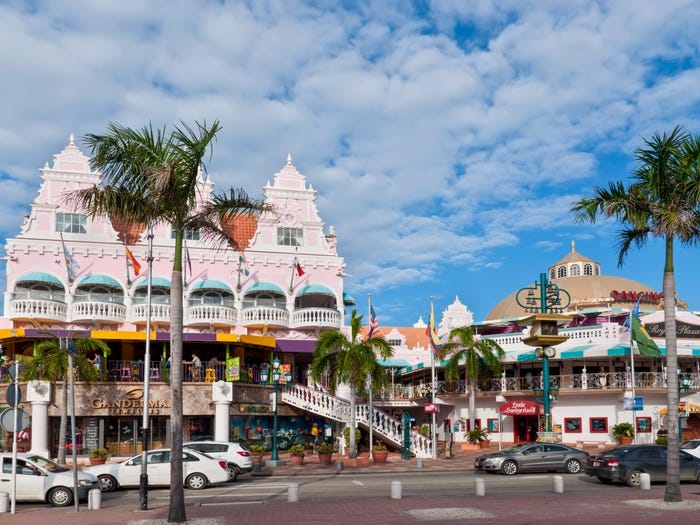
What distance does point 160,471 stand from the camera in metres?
25.9

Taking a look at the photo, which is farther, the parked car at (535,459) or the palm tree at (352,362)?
the palm tree at (352,362)

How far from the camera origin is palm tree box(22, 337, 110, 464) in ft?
114

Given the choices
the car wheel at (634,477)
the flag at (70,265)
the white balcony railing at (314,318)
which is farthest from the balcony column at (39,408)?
the car wheel at (634,477)

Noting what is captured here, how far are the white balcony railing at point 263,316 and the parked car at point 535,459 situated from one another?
19.7 meters

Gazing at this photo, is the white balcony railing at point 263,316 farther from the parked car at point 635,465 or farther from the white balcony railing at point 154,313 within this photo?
the parked car at point 635,465

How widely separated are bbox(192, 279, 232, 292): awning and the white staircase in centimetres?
869

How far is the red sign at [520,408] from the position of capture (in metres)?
43.9

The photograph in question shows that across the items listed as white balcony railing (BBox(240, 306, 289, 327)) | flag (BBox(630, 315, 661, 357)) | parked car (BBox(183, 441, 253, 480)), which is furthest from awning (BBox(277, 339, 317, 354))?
flag (BBox(630, 315, 661, 357))

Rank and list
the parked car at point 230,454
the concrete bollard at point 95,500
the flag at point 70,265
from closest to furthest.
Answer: the concrete bollard at point 95,500
the parked car at point 230,454
the flag at point 70,265

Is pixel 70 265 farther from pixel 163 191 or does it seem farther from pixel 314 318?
pixel 163 191

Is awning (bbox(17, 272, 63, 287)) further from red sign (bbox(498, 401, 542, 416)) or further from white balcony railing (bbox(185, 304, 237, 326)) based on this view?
red sign (bbox(498, 401, 542, 416))

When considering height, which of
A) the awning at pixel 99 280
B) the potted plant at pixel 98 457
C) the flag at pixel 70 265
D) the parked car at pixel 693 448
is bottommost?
the potted plant at pixel 98 457

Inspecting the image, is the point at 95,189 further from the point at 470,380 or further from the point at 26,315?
the point at 470,380

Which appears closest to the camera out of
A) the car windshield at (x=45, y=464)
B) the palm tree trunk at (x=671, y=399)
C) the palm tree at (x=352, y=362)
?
the palm tree trunk at (x=671, y=399)
